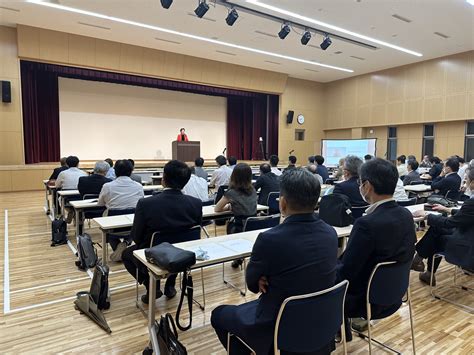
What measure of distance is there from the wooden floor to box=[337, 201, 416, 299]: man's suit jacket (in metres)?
0.82

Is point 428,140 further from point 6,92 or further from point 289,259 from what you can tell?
point 6,92

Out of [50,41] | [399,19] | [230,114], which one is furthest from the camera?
[230,114]

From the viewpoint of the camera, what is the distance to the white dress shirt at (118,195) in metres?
3.67

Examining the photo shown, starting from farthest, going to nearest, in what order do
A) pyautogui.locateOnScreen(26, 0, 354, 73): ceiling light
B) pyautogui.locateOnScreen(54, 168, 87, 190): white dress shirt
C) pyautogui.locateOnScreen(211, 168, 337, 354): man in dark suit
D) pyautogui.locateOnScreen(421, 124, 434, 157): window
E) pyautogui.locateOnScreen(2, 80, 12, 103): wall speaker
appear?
pyautogui.locateOnScreen(421, 124, 434, 157): window < pyautogui.locateOnScreen(2, 80, 12, 103): wall speaker < pyautogui.locateOnScreen(26, 0, 354, 73): ceiling light < pyautogui.locateOnScreen(54, 168, 87, 190): white dress shirt < pyautogui.locateOnScreen(211, 168, 337, 354): man in dark suit

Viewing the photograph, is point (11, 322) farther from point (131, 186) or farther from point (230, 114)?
point (230, 114)

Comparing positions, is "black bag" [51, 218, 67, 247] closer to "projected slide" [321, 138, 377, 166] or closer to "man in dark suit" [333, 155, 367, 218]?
"man in dark suit" [333, 155, 367, 218]

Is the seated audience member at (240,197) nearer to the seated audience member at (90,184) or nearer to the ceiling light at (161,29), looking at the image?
the seated audience member at (90,184)

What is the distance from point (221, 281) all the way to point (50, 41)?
910 cm

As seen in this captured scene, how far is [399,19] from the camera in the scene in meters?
7.90

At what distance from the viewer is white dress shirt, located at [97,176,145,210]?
3674 mm

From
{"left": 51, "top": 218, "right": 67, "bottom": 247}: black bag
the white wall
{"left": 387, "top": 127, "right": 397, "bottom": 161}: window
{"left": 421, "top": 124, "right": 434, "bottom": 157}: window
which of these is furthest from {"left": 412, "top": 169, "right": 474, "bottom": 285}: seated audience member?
{"left": 387, "top": 127, "right": 397, "bottom": 161}: window

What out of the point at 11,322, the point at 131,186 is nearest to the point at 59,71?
the point at 131,186

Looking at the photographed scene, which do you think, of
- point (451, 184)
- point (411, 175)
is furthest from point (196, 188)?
point (411, 175)

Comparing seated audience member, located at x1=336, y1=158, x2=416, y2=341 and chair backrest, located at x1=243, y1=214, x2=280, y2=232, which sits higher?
seated audience member, located at x1=336, y1=158, x2=416, y2=341
